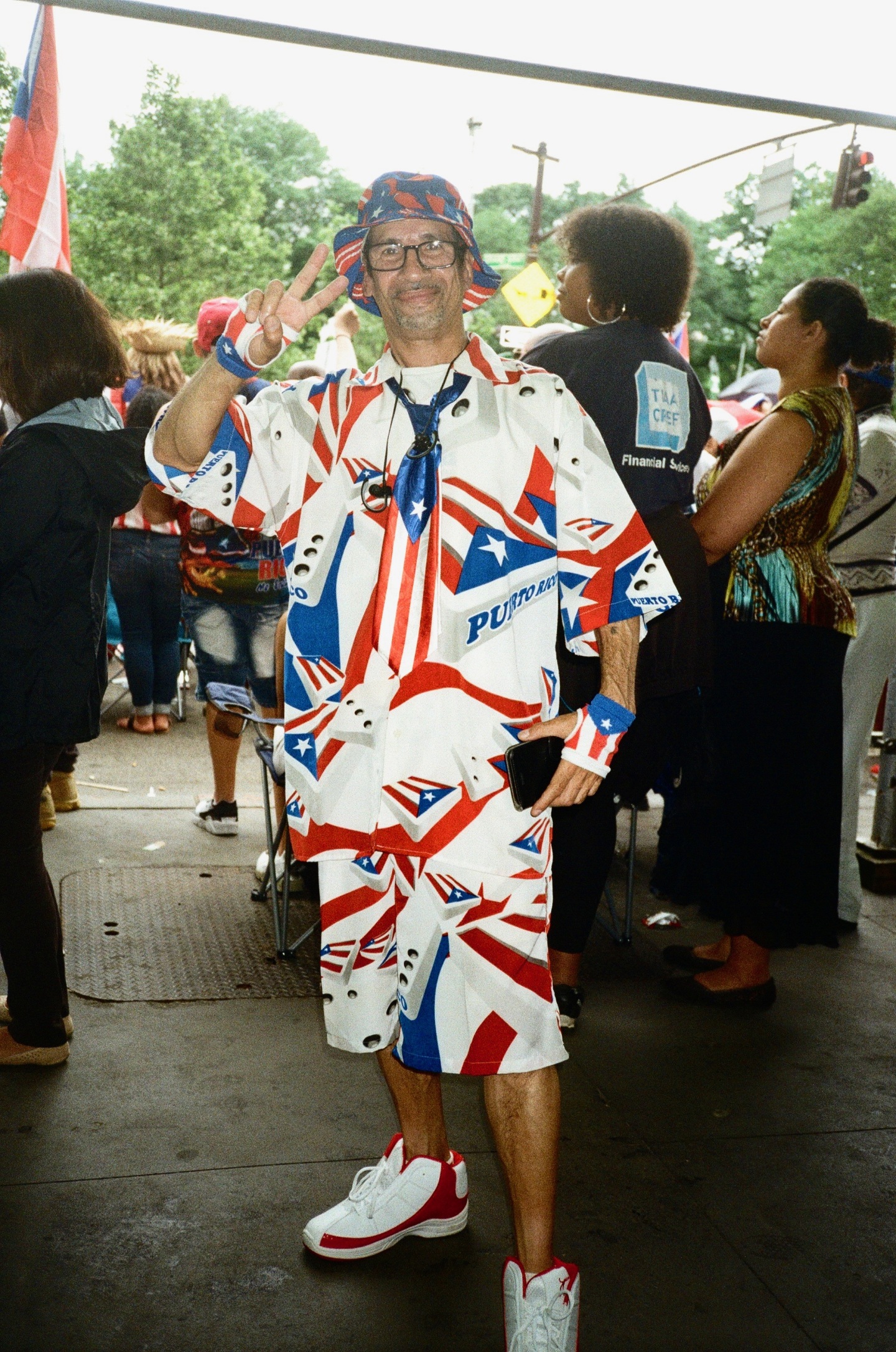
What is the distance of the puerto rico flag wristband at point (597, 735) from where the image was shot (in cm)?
201

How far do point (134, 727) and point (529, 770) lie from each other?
5836mm

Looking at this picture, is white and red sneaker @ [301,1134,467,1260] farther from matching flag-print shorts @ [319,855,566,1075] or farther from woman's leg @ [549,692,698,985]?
woman's leg @ [549,692,698,985]

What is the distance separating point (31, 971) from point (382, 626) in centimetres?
163

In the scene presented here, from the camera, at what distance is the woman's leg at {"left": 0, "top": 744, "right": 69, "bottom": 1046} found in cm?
294

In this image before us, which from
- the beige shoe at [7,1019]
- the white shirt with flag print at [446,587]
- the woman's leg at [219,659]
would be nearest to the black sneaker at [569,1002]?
the beige shoe at [7,1019]

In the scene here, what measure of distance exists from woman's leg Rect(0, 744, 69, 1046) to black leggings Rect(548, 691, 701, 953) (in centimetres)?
134

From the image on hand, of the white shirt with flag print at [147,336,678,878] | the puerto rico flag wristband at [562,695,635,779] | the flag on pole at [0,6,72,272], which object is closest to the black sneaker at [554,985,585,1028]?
the white shirt with flag print at [147,336,678,878]

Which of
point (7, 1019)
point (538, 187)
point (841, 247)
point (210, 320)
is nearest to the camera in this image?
point (7, 1019)

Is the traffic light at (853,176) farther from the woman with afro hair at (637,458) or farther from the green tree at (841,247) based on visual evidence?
the green tree at (841,247)

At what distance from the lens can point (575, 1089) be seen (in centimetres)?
315

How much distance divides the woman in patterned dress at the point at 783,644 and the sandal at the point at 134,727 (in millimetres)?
4420

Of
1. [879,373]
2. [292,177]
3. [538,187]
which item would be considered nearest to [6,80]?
[538,187]

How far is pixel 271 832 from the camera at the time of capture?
423 centimetres

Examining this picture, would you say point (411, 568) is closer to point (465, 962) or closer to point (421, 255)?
point (421, 255)
